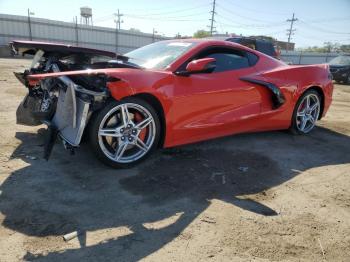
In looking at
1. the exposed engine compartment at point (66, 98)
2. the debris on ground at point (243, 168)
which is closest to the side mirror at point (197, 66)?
the exposed engine compartment at point (66, 98)

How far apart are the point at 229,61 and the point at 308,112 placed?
191 centimetres

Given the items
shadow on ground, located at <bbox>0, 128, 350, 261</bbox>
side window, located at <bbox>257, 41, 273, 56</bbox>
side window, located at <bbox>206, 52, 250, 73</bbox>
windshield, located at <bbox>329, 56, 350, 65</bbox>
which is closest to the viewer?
shadow on ground, located at <bbox>0, 128, 350, 261</bbox>

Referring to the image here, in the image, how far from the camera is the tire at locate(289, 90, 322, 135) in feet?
17.6

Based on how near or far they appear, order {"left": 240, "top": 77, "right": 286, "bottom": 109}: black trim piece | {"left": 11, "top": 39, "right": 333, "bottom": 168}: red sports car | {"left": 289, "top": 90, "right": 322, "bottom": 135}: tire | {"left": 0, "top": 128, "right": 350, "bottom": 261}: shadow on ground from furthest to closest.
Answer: {"left": 289, "top": 90, "right": 322, "bottom": 135}: tire → {"left": 240, "top": 77, "right": 286, "bottom": 109}: black trim piece → {"left": 11, "top": 39, "right": 333, "bottom": 168}: red sports car → {"left": 0, "top": 128, "right": 350, "bottom": 261}: shadow on ground

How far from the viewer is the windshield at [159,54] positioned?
13.5ft

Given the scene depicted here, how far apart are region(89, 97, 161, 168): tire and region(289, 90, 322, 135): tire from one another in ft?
8.54

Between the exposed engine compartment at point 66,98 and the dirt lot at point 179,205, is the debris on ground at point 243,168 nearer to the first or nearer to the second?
the dirt lot at point 179,205

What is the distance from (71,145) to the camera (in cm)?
341

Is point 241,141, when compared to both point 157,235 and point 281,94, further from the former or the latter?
point 157,235

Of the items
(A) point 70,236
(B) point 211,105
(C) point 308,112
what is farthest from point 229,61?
(A) point 70,236

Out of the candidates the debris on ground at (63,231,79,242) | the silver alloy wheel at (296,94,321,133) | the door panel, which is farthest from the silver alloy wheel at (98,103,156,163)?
the silver alloy wheel at (296,94,321,133)

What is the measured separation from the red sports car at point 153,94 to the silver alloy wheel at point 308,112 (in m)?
0.20

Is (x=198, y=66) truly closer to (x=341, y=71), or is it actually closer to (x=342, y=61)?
(x=341, y=71)

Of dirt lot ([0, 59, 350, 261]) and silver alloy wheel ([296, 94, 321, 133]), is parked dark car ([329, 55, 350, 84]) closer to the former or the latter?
silver alloy wheel ([296, 94, 321, 133])
